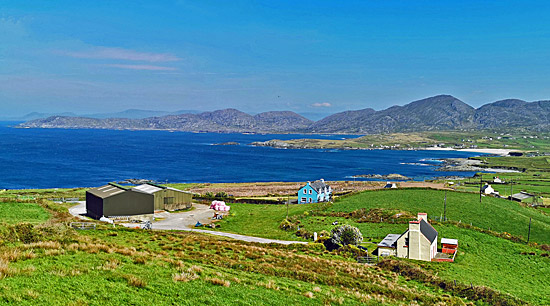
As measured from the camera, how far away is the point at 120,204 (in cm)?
4766

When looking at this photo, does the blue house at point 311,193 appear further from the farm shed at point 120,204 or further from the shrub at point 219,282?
the shrub at point 219,282

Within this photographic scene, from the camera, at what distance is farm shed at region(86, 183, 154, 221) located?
4666 centimetres

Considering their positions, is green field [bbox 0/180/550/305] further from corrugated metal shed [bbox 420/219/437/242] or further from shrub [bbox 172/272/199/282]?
corrugated metal shed [bbox 420/219/437/242]

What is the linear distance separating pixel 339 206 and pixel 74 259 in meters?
42.9

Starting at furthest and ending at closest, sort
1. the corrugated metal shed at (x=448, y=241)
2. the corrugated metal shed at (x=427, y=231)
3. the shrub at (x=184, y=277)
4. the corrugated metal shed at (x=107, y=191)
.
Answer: the corrugated metal shed at (x=107, y=191)
the corrugated metal shed at (x=448, y=241)
the corrugated metal shed at (x=427, y=231)
the shrub at (x=184, y=277)

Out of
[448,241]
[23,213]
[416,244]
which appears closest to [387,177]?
[448,241]

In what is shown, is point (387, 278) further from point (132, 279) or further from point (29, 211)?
point (29, 211)

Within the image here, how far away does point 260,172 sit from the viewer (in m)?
142

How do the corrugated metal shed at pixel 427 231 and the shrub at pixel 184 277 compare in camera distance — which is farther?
the corrugated metal shed at pixel 427 231

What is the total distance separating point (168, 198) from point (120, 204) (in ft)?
26.7

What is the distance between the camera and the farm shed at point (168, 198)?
53.6 metres

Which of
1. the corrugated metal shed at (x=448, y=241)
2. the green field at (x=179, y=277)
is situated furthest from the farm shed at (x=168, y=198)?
the corrugated metal shed at (x=448, y=241)

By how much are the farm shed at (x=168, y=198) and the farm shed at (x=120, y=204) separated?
298 centimetres

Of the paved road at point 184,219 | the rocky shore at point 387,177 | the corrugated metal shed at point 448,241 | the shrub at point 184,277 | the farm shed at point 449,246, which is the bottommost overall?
the rocky shore at point 387,177
